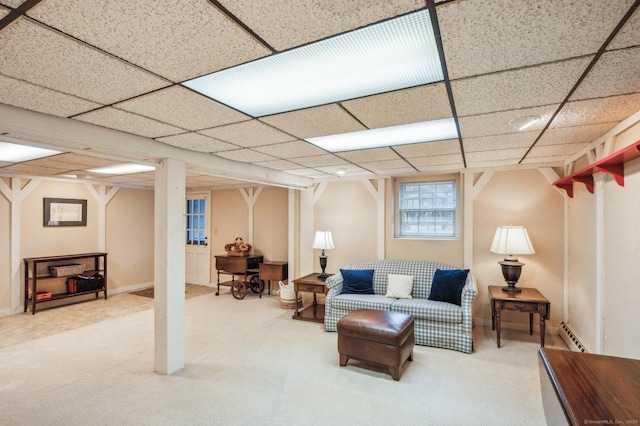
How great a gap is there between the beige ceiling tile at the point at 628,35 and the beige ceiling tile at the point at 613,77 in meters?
0.06

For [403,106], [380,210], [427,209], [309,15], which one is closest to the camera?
[309,15]

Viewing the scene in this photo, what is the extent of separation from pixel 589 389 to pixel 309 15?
5.60 ft

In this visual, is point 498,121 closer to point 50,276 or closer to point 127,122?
point 127,122

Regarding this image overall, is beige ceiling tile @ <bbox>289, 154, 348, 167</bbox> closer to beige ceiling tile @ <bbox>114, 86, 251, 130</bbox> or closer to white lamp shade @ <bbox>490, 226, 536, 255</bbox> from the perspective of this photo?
beige ceiling tile @ <bbox>114, 86, 251, 130</bbox>

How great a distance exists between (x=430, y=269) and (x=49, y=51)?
442 cm

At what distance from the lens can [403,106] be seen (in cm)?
204

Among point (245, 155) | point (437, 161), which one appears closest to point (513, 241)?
point (437, 161)

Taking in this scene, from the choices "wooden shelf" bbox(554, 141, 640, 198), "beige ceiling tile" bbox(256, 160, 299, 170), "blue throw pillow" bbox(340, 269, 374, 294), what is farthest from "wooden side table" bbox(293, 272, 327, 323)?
"wooden shelf" bbox(554, 141, 640, 198)

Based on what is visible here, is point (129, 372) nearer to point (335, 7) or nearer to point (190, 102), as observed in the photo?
point (190, 102)

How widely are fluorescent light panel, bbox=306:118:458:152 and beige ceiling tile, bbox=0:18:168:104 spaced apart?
60.5 inches

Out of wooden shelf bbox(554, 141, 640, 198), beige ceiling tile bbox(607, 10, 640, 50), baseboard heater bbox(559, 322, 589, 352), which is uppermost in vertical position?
beige ceiling tile bbox(607, 10, 640, 50)

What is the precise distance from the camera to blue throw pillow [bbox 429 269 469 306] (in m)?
3.85

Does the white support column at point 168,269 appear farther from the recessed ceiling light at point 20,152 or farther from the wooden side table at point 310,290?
the wooden side table at point 310,290

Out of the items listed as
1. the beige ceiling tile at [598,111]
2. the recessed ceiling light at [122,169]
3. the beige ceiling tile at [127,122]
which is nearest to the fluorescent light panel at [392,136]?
the beige ceiling tile at [598,111]
